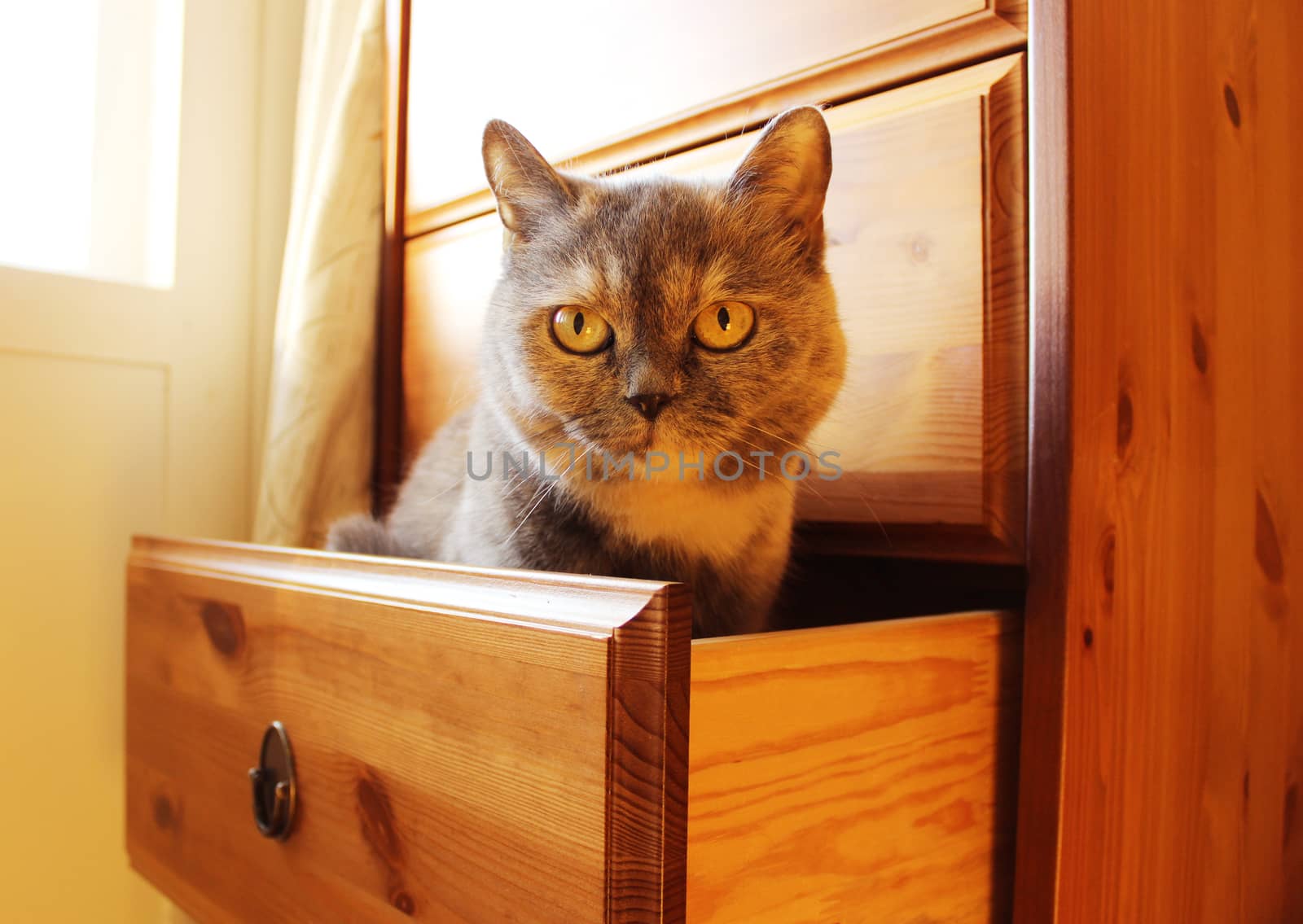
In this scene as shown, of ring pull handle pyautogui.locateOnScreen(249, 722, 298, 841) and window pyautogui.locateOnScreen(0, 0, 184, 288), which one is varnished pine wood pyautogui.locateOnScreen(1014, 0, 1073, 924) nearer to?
ring pull handle pyautogui.locateOnScreen(249, 722, 298, 841)

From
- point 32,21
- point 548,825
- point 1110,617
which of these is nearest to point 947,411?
point 1110,617

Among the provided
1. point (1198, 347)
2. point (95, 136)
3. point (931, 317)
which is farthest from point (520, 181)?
point (95, 136)

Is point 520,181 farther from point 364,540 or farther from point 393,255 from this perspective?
point 393,255

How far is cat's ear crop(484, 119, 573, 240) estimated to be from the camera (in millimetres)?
735

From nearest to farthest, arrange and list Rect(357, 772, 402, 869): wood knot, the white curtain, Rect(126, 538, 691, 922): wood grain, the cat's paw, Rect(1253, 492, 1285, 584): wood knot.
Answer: Rect(126, 538, 691, 922): wood grain, Rect(357, 772, 402, 869): wood knot, Rect(1253, 492, 1285, 584): wood knot, the cat's paw, the white curtain

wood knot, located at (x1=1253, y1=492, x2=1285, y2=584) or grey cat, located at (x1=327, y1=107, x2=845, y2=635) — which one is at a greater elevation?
grey cat, located at (x1=327, y1=107, x2=845, y2=635)

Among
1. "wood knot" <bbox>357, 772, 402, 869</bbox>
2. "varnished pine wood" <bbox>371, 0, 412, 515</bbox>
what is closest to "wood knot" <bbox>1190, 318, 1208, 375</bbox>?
"wood knot" <bbox>357, 772, 402, 869</bbox>

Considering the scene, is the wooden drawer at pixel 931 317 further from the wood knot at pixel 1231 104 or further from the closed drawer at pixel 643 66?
the wood knot at pixel 1231 104

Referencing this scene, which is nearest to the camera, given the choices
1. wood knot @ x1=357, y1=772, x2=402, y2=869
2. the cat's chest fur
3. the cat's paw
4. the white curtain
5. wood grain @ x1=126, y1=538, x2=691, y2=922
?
wood grain @ x1=126, y1=538, x2=691, y2=922

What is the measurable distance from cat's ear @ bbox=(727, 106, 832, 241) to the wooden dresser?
4.5 inches

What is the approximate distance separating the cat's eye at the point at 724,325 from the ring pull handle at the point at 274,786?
0.46 metres

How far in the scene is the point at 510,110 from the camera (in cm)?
116

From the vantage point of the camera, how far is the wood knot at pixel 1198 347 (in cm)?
75

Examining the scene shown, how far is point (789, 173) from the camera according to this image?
0.71 meters
